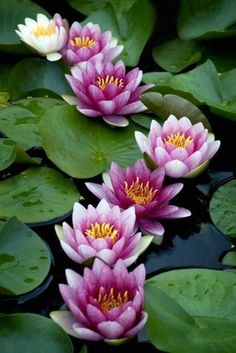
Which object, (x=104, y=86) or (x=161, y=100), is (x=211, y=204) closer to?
(x=161, y=100)

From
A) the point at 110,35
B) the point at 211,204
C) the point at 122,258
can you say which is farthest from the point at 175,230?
the point at 110,35

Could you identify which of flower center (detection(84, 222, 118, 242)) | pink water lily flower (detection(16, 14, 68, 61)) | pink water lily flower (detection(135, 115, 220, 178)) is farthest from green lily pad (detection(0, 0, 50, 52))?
flower center (detection(84, 222, 118, 242))

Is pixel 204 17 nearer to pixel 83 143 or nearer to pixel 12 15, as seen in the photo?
pixel 12 15

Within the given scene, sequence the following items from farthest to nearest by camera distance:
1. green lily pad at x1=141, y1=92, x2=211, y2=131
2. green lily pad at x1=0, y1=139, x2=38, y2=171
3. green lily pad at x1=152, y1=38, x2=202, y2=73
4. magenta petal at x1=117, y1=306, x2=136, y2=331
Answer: green lily pad at x1=152, y1=38, x2=202, y2=73 < green lily pad at x1=141, y1=92, x2=211, y2=131 < green lily pad at x1=0, y1=139, x2=38, y2=171 < magenta petal at x1=117, y1=306, x2=136, y2=331

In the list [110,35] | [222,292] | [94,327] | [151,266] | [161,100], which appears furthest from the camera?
[110,35]

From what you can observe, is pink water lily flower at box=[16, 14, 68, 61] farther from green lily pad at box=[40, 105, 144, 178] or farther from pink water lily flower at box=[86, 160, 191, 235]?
pink water lily flower at box=[86, 160, 191, 235]
